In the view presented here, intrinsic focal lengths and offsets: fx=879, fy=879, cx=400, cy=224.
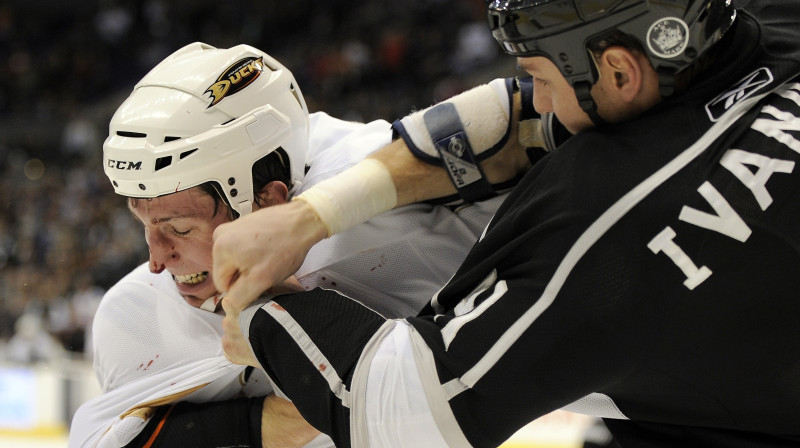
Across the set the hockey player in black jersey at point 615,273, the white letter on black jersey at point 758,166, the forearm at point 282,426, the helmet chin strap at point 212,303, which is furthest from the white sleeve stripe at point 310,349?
the white letter on black jersey at point 758,166

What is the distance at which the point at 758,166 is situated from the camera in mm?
1522

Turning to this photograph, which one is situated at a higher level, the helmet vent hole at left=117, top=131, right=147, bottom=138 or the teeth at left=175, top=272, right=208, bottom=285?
the helmet vent hole at left=117, top=131, right=147, bottom=138

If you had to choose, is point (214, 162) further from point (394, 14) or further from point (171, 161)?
point (394, 14)

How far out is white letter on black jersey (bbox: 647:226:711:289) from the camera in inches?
58.6

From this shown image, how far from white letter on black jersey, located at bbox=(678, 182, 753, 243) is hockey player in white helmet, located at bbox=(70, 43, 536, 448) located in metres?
0.72

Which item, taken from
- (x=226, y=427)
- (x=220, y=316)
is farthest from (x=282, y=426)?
(x=220, y=316)

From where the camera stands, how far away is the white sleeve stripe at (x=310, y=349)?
1.72 m

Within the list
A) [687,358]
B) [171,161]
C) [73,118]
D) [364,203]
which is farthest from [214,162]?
[73,118]

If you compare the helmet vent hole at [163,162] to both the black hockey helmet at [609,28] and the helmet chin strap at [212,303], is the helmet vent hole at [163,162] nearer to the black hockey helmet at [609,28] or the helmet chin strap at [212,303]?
the helmet chin strap at [212,303]

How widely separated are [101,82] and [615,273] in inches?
557

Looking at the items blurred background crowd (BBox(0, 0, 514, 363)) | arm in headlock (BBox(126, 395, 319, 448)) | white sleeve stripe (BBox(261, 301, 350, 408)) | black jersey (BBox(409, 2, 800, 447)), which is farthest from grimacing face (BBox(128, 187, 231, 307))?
blurred background crowd (BBox(0, 0, 514, 363))

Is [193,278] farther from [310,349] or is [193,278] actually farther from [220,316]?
[310,349]

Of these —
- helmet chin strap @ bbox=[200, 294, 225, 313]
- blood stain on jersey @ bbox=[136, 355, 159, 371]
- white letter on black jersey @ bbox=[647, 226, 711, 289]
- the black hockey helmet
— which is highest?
the black hockey helmet

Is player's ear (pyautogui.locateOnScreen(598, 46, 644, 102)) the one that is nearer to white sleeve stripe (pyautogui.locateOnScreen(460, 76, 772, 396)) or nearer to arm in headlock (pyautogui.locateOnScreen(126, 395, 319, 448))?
white sleeve stripe (pyautogui.locateOnScreen(460, 76, 772, 396))
